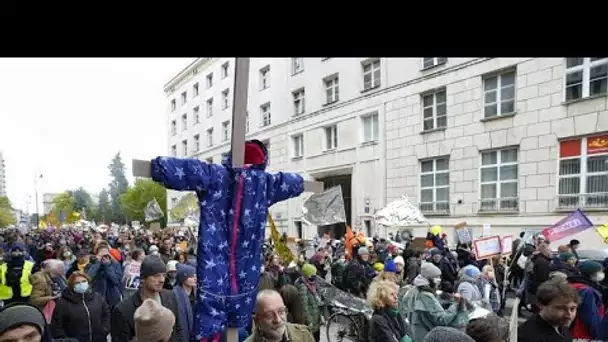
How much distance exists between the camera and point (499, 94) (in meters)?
18.9

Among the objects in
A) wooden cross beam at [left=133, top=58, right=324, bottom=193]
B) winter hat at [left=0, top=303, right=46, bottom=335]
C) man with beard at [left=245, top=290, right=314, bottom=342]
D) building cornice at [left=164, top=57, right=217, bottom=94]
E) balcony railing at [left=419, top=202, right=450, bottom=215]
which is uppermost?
building cornice at [left=164, top=57, right=217, bottom=94]

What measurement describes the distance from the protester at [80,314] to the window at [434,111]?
59.0 feet

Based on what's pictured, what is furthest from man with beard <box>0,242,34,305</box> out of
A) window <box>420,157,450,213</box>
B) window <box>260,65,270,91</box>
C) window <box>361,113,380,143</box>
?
window <box>260,65,270,91</box>

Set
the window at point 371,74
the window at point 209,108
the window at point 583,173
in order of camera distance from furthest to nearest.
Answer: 1. the window at point 209,108
2. the window at point 371,74
3. the window at point 583,173

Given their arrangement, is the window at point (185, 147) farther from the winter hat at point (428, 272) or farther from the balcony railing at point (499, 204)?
the winter hat at point (428, 272)

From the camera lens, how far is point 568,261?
362 inches

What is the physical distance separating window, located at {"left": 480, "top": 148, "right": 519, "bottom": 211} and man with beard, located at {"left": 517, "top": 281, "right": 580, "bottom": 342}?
52.6ft

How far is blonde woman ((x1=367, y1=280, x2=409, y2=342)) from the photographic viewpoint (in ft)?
15.5

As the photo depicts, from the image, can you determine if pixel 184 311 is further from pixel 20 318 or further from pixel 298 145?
pixel 298 145

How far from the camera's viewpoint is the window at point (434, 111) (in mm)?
21094

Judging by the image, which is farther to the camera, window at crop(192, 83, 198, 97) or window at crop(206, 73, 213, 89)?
window at crop(192, 83, 198, 97)

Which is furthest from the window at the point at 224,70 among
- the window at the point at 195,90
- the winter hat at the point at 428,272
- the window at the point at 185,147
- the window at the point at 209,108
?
the winter hat at the point at 428,272

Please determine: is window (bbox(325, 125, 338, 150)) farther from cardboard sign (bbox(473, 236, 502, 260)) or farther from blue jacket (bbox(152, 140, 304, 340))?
blue jacket (bbox(152, 140, 304, 340))
